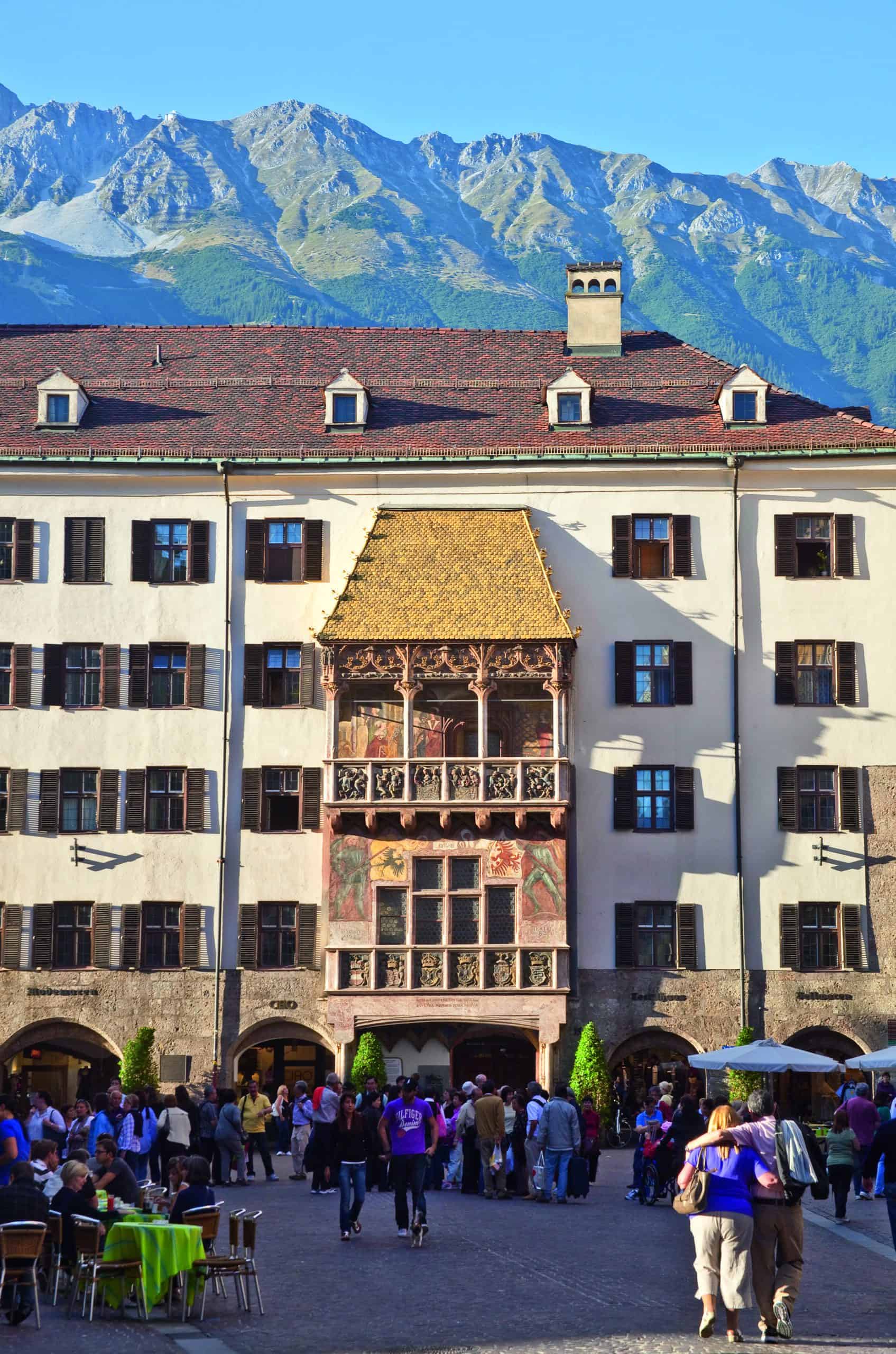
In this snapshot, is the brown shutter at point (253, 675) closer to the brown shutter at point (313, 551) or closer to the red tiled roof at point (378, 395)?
the brown shutter at point (313, 551)

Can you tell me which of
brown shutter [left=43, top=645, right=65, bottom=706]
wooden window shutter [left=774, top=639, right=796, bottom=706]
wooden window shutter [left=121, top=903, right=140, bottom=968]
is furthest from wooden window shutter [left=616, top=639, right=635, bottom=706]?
brown shutter [left=43, top=645, right=65, bottom=706]

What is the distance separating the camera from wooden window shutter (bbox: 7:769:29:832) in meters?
48.3

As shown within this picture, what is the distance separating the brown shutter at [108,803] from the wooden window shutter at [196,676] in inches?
105

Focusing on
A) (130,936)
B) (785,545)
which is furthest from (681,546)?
(130,936)

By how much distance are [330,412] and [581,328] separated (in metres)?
8.44

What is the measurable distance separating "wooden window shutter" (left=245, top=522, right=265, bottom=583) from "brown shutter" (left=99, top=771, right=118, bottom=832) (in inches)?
238

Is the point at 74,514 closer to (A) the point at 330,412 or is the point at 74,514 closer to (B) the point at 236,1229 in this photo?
(A) the point at 330,412

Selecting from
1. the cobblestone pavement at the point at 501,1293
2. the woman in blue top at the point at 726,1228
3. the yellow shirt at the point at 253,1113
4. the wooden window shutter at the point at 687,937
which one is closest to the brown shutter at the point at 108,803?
the yellow shirt at the point at 253,1113

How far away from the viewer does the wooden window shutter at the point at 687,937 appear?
47.5 meters

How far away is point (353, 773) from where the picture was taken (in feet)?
155

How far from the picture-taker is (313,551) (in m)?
49.8

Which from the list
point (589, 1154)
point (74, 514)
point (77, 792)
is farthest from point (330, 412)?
point (589, 1154)

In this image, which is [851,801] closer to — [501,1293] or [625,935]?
[625,935]

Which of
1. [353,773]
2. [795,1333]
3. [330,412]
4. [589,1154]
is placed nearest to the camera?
[795,1333]
